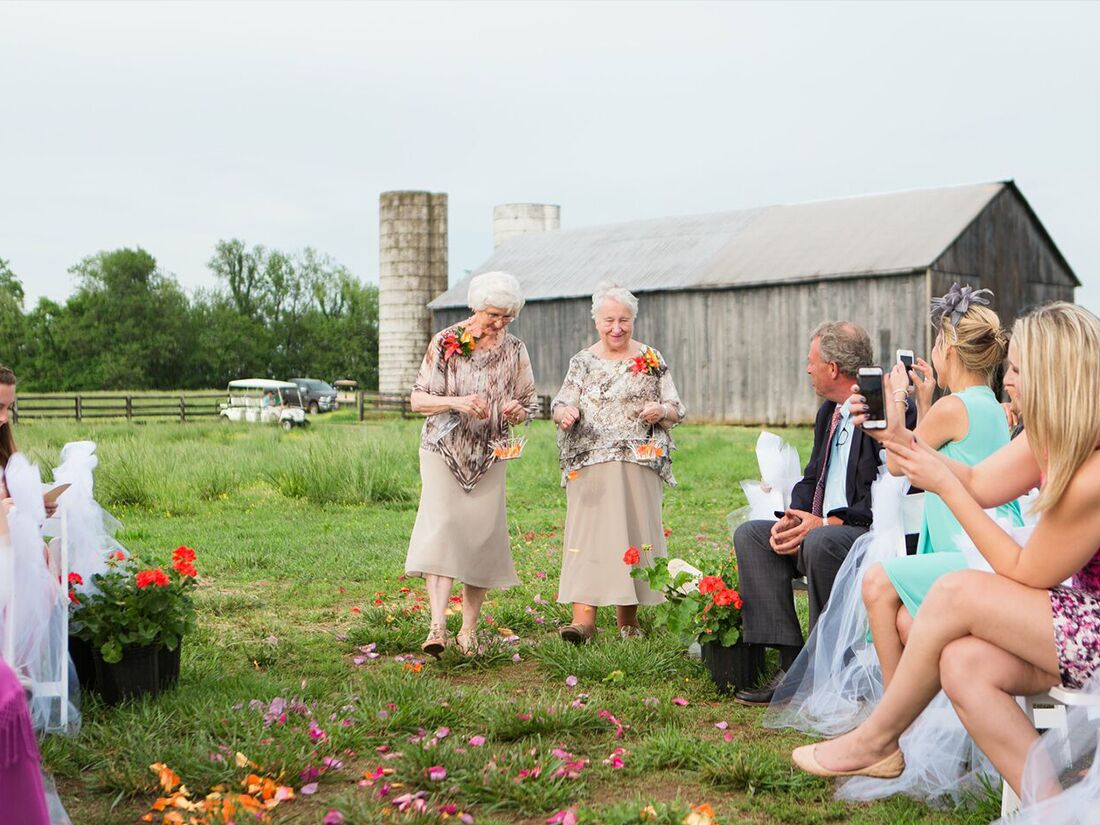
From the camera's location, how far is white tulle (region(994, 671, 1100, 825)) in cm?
335

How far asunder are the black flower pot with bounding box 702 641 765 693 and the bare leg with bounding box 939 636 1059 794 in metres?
2.05

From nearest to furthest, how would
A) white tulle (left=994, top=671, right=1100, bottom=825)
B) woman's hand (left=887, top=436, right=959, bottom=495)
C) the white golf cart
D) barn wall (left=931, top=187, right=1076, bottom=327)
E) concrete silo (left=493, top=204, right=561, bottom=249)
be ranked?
1. white tulle (left=994, top=671, right=1100, bottom=825)
2. woman's hand (left=887, top=436, right=959, bottom=495)
3. barn wall (left=931, top=187, right=1076, bottom=327)
4. the white golf cart
5. concrete silo (left=493, top=204, right=561, bottom=249)

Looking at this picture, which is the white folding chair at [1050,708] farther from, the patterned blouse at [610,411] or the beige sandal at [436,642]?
the patterned blouse at [610,411]

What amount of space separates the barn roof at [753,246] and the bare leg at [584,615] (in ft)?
67.6

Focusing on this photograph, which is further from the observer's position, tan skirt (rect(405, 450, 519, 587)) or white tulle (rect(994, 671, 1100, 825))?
tan skirt (rect(405, 450, 519, 587))

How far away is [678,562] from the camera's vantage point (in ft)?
20.2

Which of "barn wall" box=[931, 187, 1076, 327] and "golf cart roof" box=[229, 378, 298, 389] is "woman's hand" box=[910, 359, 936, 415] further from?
"golf cart roof" box=[229, 378, 298, 389]

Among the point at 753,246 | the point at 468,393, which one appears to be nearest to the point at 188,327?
the point at 753,246

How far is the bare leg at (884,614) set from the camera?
4266mm

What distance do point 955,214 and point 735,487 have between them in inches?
586

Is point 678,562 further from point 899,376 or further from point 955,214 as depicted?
point 955,214

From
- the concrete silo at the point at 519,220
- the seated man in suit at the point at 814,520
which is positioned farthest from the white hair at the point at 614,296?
the concrete silo at the point at 519,220

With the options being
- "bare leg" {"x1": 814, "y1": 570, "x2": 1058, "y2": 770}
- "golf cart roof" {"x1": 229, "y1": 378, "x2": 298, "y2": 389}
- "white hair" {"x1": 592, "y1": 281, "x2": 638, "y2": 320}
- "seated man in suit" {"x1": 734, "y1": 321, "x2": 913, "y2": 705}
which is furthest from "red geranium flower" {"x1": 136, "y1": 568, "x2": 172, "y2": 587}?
"golf cart roof" {"x1": 229, "y1": 378, "x2": 298, "y2": 389}

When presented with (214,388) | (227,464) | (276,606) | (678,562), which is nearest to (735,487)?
(227,464)
